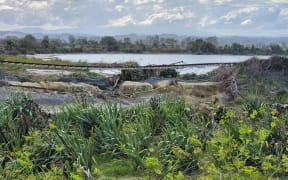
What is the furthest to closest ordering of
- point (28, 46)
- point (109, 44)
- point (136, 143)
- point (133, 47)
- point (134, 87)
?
point (133, 47) → point (109, 44) → point (28, 46) → point (134, 87) → point (136, 143)

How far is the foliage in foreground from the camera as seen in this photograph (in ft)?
19.9

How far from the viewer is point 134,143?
7.20 metres

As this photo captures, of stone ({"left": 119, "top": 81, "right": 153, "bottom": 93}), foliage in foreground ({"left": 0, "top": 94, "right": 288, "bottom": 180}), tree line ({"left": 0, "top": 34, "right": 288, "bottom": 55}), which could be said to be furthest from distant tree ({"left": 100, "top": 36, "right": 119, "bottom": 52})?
foliage in foreground ({"left": 0, "top": 94, "right": 288, "bottom": 180})

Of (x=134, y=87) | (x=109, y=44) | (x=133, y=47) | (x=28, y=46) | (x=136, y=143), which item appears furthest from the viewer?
(x=133, y=47)

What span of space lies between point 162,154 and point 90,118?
7.47 feet

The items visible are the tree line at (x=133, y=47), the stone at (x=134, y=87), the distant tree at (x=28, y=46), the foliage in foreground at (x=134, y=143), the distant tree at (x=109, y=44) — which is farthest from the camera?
the distant tree at (x=109, y=44)

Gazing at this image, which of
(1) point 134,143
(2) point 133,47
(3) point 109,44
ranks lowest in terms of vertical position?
(2) point 133,47

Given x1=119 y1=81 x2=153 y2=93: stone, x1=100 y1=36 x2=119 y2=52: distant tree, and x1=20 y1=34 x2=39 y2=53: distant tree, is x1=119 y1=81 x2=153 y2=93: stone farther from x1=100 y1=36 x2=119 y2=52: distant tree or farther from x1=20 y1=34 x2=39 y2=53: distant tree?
x1=100 y1=36 x2=119 y2=52: distant tree

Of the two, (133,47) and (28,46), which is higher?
(28,46)

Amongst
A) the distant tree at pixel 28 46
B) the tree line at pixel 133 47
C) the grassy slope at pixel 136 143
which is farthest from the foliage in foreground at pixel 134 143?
the distant tree at pixel 28 46

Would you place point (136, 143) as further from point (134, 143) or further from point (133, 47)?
point (133, 47)

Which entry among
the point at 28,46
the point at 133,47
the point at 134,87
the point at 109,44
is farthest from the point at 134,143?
the point at 133,47

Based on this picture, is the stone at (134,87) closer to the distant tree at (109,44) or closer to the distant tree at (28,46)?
the distant tree at (28,46)

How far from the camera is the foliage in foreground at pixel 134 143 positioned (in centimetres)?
606
